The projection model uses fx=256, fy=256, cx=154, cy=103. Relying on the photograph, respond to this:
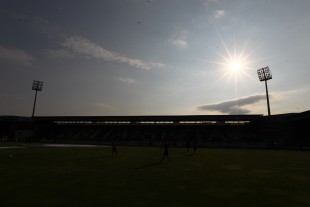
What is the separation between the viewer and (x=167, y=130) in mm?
81188

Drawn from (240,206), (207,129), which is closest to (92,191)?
(240,206)

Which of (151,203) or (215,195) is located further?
(215,195)

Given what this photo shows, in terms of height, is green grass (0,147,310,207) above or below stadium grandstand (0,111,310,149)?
below

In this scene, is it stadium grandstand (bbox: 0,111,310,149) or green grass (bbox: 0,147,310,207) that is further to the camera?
stadium grandstand (bbox: 0,111,310,149)

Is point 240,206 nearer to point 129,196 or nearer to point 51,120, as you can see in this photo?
point 129,196

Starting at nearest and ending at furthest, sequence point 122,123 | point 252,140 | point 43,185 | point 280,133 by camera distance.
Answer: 1. point 43,185
2. point 280,133
3. point 252,140
4. point 122,123

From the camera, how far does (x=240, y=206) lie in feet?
30.5

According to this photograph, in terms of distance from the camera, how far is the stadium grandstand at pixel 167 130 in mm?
63625

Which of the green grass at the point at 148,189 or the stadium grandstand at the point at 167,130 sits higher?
the stadium grandstand at the point at 167,130

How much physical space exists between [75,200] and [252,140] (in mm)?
67610

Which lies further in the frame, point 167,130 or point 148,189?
point 167,130

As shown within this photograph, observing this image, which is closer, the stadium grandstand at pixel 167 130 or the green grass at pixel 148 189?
the green grass at pixel 148 189

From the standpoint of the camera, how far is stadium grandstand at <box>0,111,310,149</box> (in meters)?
63.6

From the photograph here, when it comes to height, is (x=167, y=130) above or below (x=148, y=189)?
above
